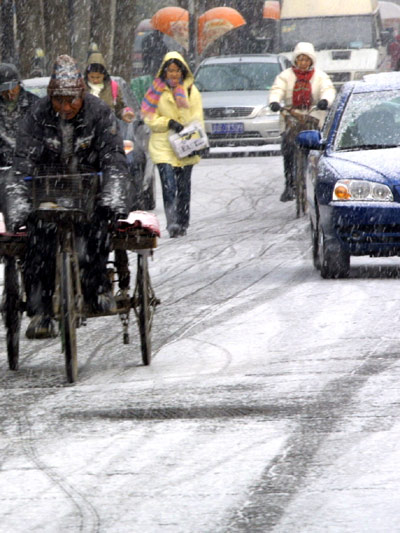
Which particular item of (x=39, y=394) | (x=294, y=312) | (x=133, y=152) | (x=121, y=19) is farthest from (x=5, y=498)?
(x=121, y=19)

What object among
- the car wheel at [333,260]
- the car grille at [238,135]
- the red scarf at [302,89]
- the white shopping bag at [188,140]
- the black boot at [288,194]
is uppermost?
the red scarf at [302,89]

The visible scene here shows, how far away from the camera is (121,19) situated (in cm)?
3628

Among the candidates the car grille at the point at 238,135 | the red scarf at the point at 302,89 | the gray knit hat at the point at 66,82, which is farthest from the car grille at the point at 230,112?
the gray knit hat at the point at 66,82

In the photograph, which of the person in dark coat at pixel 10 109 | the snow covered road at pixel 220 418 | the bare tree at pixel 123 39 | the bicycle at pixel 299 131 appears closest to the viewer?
the snow covered road at pixel 220 418

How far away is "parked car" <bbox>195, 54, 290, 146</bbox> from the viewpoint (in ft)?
94.2

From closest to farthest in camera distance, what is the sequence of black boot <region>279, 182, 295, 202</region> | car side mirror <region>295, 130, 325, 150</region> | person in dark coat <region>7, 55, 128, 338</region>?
person in dark coat <region>7, 55, 128, 338</region>, car side mirror <region>295, 130, 325, 150</region>, black boot <region>279, 182, 295, 202</region>

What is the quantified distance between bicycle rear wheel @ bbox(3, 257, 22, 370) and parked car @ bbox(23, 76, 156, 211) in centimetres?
897

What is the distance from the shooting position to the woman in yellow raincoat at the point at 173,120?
54.4 feet

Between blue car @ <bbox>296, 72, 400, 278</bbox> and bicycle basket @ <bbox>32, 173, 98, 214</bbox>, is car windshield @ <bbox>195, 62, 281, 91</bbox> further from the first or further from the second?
bicycle basket @ <bbox>32, 173, 98, 214</bbox>

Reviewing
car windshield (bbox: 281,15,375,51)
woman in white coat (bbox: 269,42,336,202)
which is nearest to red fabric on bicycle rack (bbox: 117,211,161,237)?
woman in white coat (bbox: 269,42,336,202)

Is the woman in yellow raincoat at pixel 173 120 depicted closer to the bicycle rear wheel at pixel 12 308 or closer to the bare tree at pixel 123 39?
the bicycle rear wheel at pixel 12 308

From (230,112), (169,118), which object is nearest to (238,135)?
(230,112)

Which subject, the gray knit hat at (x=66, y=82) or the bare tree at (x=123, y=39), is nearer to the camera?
the gray knit hat at (x=66, y=82)

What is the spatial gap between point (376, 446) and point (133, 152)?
12315 mm
